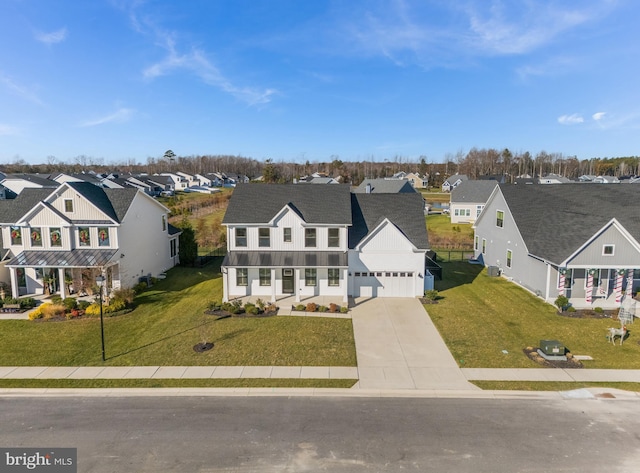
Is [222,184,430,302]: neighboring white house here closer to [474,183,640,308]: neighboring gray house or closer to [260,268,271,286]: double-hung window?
[260,268,271,286]: double-hung window

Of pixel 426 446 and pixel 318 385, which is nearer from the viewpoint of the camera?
pixel 426 446

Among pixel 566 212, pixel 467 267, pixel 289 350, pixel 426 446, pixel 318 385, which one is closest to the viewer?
pixel 426 446

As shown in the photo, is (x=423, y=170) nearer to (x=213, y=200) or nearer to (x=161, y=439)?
(x=213, y=200)

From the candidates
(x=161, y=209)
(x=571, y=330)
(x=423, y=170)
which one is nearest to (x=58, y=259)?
(x=161, y=209)

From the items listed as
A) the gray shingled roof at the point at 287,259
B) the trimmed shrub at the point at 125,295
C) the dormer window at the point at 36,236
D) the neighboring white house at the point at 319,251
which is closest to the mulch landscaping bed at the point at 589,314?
the neighboring white house at the point at 319,251

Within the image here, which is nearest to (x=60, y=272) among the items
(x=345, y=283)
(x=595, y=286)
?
(x=345, y=283)

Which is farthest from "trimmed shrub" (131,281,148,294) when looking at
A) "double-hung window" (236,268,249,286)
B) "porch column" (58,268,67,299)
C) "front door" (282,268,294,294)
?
"front door" (282,268,294,294)

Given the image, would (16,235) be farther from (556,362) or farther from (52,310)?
(556,362)
